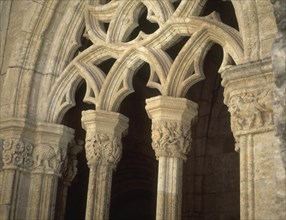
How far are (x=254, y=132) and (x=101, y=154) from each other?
209 centimetres

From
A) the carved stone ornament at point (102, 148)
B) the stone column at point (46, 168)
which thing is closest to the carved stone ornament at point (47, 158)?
the stone column at point (46, 168)

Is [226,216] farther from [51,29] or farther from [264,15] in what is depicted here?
[264,15]

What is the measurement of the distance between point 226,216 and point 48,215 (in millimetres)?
3517

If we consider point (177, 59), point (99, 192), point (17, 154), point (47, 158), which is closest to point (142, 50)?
Result: point (177, 59)

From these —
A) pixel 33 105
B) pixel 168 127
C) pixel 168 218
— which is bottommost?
pixel 168 218

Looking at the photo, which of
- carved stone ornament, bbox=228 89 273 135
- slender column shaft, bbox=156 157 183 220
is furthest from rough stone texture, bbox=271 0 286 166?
slender column shaft, bbox=156 157 183 220

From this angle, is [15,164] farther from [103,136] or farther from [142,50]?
[142,50]

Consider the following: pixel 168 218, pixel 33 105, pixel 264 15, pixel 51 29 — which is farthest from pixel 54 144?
pixel 264 15

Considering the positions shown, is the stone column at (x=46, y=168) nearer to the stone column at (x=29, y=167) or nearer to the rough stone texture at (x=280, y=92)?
the stone column at (x=29, y=167)

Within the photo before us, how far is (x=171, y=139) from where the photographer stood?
5.36 meters

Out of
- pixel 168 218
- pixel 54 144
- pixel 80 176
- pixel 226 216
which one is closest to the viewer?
pixel 168 218

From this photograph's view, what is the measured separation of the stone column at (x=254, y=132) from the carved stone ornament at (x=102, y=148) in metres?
1.77

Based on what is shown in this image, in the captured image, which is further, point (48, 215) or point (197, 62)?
point (48, 215)

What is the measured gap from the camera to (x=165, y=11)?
5.95 meters
